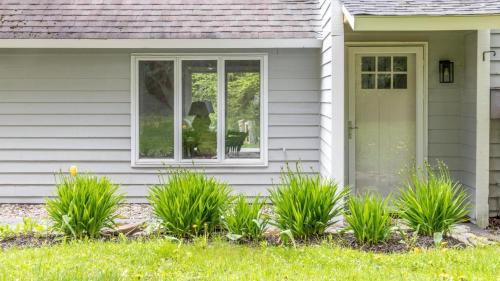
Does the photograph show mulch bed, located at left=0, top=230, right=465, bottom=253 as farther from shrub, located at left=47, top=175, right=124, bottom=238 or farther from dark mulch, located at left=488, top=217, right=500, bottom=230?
dark mulch, located at left=488, top=217, right=500, bottom=230

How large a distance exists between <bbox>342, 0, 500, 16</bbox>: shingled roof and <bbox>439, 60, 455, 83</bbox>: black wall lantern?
4.69 feet

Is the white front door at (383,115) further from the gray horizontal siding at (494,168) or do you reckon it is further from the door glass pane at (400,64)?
the gray horizontal siding at (494,168)

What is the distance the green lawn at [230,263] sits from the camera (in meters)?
4.47

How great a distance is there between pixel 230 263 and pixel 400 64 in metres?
4.40

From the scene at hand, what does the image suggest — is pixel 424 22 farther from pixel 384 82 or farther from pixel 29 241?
pixel 29 241

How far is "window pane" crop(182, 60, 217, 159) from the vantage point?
8.28m

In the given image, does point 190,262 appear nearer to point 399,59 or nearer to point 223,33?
point 223,33

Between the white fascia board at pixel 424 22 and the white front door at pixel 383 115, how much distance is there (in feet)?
5.70

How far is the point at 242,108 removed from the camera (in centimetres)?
831

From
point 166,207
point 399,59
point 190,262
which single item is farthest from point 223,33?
point 190,262

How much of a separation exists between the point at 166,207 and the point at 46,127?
3.51m

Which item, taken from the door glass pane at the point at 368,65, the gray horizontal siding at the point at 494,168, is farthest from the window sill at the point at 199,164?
the gray horizontal siding at the point at 494,168

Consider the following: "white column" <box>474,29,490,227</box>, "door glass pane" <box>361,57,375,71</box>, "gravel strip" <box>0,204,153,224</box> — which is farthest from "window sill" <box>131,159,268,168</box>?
"white column" <box>474,29,490,227</box>

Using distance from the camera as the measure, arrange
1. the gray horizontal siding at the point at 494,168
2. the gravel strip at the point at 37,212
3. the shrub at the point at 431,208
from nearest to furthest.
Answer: the shrub at the point at 431,208 → the gray horizontal siding at the point at 494,168 → the gravel strip at the point at 37,212
